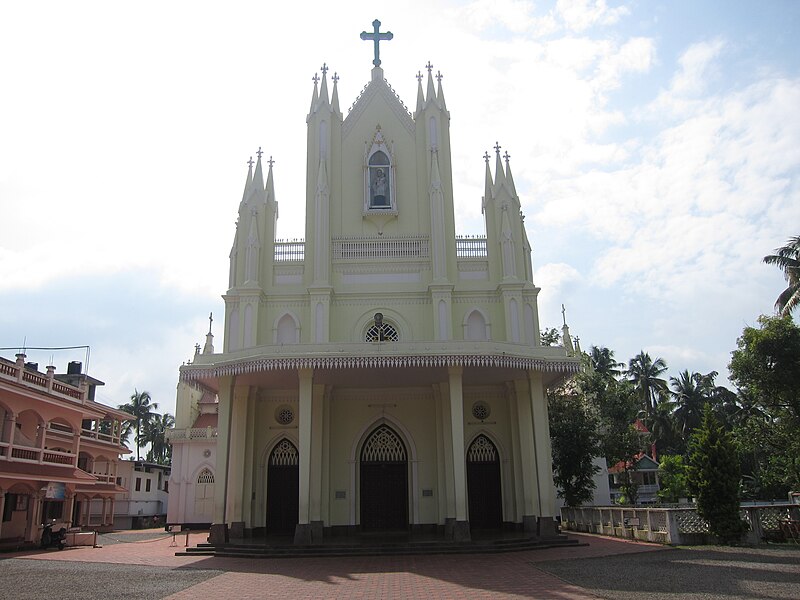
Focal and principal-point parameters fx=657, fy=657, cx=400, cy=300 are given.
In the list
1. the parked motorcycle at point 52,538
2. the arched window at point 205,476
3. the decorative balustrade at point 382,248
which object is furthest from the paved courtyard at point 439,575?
the arched window at point 205,476

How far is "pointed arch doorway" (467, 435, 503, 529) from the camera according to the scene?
73.5 feet

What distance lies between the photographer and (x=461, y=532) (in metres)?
17.8

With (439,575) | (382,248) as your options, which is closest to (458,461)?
(439,575)

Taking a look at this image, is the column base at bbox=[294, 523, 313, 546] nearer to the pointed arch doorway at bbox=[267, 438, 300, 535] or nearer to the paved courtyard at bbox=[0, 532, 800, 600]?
the paved courtyard at bbox=[0, 532, 800, 600]

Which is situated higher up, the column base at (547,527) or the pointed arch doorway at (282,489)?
the pointed arch doorway at (282,489)

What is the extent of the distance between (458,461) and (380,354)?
3713 mm

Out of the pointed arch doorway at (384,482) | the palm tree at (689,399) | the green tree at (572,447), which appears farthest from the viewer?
the palm tree at (689,399)

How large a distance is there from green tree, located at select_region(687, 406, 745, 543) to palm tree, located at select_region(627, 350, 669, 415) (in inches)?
1455

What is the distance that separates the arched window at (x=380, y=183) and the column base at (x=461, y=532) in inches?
480

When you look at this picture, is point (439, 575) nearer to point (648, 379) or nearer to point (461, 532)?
point (461, 532)

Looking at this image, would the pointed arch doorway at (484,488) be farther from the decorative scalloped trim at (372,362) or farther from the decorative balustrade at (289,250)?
the decorative balustrade at (289,250)

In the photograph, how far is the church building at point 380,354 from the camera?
1945 cm

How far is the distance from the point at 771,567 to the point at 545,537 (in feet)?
24.1

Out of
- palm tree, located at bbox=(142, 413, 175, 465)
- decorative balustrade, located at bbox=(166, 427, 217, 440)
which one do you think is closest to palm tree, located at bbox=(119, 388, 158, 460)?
palm tree, located at bbox=(142, 413, 175, 465)
